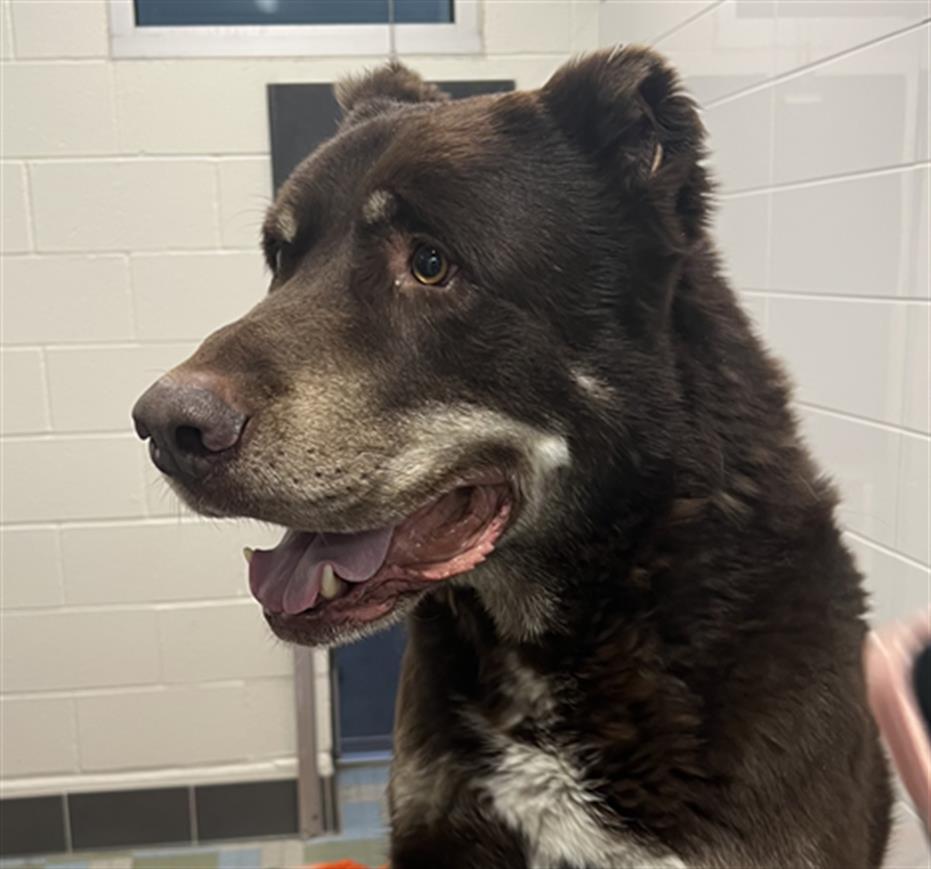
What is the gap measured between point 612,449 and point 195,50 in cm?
163

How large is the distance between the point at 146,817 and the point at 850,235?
2081 mm

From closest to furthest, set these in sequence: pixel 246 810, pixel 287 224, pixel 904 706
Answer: pixel 904 706 < pixel 287 224 < pixel 246 810

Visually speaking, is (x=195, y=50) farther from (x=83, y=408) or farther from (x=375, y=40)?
(x=83, y=408)

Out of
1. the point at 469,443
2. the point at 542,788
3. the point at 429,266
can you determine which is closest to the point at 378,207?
the point at 429,266

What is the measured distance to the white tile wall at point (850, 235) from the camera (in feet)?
4.18

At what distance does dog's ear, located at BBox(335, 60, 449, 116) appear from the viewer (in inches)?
52.5

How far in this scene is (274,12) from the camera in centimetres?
230

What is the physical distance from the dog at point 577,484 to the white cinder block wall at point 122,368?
128cm

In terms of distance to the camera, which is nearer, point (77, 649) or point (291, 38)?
point (291, 38)

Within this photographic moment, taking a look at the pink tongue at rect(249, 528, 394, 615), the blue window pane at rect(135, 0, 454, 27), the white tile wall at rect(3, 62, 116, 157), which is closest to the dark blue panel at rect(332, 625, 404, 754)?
the white tile wall at rect(3, 62, 116, 157)

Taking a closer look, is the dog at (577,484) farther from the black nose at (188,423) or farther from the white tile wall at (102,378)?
the white tile wall at (102,378)

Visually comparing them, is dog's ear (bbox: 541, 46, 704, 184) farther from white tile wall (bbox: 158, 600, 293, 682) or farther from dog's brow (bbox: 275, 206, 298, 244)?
white tile wall (bbox: 158, 600, 293, 682)

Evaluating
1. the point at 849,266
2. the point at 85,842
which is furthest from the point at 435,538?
the point at 85,842

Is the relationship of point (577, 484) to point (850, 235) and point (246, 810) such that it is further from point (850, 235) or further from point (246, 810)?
point (246, 810)
